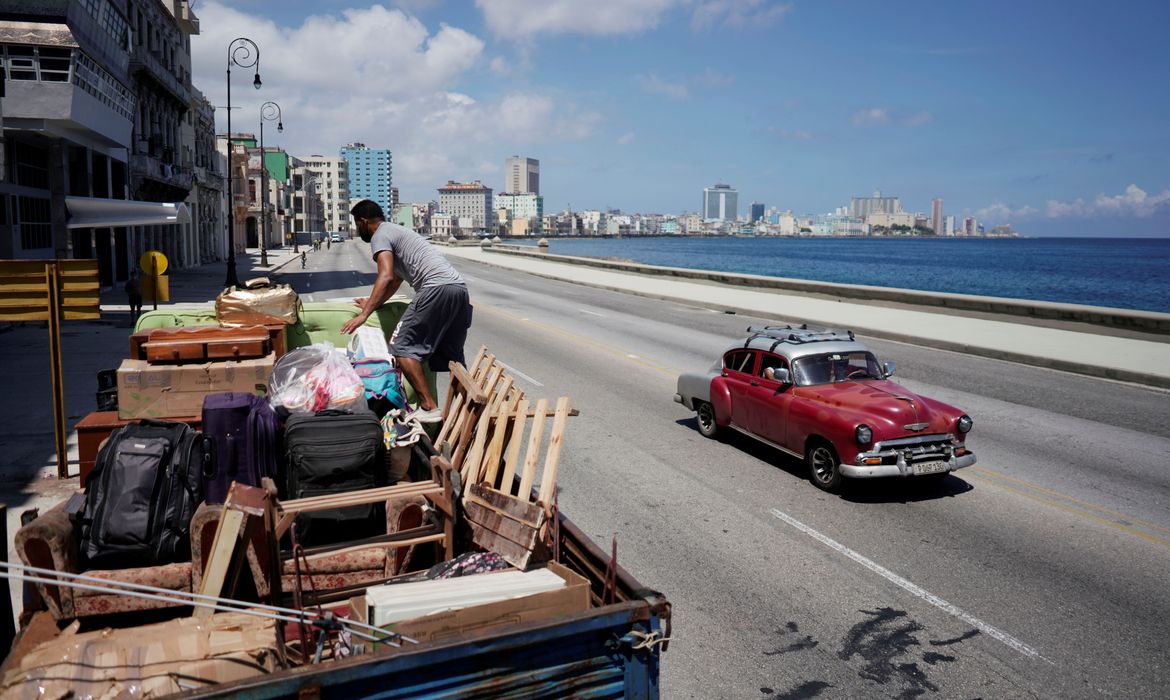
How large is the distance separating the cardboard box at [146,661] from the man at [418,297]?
4125 mm

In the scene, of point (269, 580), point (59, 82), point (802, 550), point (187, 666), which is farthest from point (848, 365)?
point (59, 82)

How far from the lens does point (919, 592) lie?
700cm

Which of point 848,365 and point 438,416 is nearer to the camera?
point 438,416

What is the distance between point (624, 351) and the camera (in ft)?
66.7

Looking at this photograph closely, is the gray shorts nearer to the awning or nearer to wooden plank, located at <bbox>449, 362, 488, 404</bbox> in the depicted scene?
wooden plank, located at <bbox>449, 362, 488, 404</bbox>

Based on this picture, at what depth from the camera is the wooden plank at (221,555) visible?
4.09 m

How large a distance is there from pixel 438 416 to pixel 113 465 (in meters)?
2.54

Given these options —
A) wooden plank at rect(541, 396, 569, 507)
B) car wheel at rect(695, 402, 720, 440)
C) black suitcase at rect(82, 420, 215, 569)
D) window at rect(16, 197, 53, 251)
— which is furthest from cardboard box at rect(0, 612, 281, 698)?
window at rect(16, 197, 53, 251)

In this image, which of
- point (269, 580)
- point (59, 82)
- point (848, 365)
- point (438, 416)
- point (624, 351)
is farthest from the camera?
point (59, 82)

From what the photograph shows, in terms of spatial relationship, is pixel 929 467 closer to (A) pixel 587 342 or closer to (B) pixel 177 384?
(B) pixel 177 384

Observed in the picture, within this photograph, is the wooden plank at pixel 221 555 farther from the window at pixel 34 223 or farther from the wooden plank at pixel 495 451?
the window at pixel 34 223

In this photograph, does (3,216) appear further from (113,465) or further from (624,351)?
(113,465)

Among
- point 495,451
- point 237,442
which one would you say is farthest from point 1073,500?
point 237,442

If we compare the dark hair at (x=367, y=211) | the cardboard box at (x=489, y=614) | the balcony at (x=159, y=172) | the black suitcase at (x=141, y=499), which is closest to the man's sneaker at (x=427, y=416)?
the black suitcase at (x=141, y=499)
